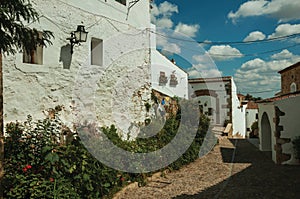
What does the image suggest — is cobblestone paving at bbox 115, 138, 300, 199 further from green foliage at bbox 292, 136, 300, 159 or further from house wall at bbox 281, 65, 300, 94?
house wall at bbox 281, 65, 300, 94

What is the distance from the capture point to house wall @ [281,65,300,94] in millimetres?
17747

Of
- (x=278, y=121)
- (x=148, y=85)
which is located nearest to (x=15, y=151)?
(x=148, y=85)

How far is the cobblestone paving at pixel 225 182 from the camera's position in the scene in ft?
19.1

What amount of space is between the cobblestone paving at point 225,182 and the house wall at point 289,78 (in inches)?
412

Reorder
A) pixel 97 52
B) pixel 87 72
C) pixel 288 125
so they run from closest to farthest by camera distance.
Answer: pixel 87 72 < pixel 97 52 < pixel 288 125

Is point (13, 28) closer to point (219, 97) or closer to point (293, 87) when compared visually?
point (219, 97)

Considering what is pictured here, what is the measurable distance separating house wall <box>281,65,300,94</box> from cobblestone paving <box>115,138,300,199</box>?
412 inches

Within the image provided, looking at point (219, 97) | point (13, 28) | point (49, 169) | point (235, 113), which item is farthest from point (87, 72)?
point (235, 113)

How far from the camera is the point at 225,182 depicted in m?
6.80

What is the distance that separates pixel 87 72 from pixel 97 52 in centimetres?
86

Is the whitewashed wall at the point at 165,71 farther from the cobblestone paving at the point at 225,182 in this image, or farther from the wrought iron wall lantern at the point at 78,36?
the cobblestone paving at the point at 225,182

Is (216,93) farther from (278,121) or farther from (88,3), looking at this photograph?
(88,3)

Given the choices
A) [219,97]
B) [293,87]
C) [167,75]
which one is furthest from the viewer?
[219,97]

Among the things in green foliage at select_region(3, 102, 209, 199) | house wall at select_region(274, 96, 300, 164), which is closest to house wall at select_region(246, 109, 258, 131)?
house wall at select_region(274, 96, 300, 164)
